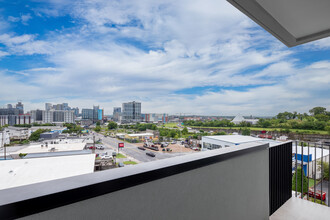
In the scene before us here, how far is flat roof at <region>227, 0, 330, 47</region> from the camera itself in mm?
1824

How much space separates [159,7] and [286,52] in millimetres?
2938

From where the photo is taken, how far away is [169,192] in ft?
3.55

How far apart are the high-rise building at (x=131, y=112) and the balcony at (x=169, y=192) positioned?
2.42 feet

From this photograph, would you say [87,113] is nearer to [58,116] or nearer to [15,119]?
[58,116]

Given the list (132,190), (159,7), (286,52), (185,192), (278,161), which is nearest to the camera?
(132,190)

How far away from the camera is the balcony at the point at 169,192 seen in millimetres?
644

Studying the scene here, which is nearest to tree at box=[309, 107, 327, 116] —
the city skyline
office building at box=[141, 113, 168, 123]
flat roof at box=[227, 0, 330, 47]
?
the city skyline

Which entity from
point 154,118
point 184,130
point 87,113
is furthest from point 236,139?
point 87,113

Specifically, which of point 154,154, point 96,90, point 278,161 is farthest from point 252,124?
point 96,90

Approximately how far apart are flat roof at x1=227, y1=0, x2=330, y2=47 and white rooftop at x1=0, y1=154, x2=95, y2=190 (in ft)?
6.08

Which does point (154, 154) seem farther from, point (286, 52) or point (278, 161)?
point (286, 52)

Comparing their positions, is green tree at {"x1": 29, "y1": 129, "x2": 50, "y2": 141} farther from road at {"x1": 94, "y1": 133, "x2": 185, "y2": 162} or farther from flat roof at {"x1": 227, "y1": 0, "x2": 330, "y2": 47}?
flat roof at {"x1": 227, "y1": 0, "x2": 330, "y2": 47}

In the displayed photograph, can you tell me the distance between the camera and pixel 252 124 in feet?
7.99

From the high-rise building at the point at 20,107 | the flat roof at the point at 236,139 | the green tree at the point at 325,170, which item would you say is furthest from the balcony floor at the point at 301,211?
the high-rise building at the point at 20,107
